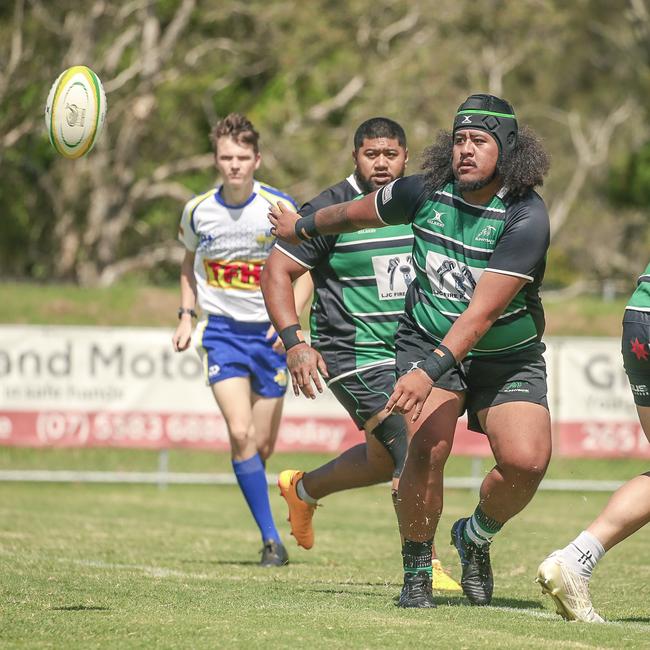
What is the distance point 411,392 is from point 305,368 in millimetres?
714

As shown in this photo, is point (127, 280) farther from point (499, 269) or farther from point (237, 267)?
point (499, 269)

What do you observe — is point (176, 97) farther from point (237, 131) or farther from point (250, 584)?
point (250, 584)

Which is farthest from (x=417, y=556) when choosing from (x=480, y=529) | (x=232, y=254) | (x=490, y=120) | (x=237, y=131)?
(x=237, y=131)

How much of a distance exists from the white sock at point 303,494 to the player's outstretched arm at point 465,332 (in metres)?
2.25

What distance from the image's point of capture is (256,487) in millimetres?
8047

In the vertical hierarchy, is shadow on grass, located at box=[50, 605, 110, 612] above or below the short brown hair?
below

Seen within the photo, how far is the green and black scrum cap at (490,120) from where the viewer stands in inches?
215

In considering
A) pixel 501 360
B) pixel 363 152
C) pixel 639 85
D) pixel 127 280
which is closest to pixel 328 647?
pixel 501 360

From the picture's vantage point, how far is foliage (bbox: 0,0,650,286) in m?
26.7

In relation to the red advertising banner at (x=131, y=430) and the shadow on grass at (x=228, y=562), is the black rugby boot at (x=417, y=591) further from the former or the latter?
the red advertising banner at (x=131, y=430)

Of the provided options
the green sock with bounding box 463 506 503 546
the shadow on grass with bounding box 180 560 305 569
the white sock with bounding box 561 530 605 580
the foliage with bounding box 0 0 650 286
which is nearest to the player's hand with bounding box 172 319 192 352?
the shadow on grass with bounding box 180 560 305 569

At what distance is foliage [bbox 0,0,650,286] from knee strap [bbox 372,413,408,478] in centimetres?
2039

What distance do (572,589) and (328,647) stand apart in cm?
Answer: 121

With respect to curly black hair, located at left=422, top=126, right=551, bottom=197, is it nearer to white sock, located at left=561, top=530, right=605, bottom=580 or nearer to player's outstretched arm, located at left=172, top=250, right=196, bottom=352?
white sock, located at left=561, top=530, right=605, bottom=580
